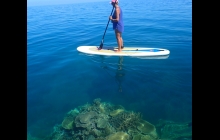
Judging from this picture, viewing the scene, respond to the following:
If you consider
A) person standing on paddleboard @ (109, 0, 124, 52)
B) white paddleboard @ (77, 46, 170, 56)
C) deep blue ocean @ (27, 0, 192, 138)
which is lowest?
deep blue ocean @ (27, 0, 192, 138)

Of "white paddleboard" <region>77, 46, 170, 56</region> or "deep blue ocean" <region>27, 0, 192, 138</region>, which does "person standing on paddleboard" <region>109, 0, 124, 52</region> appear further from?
"deep blue ocean" <region>27, 0, 192, 138</region>

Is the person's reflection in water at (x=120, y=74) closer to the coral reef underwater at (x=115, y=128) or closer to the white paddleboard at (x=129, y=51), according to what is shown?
the white paddleboard at (x=129, y=51)

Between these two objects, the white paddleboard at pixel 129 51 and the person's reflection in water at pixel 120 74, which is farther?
the white paddleboard at pixel 129 51

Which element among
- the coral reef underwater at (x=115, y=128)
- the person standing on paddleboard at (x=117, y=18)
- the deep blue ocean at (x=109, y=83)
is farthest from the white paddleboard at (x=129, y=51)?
the coral reef underwater at (x=115, y=128)

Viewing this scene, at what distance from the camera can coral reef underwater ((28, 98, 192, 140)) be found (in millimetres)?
4113

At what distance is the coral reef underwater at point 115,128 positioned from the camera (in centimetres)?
411

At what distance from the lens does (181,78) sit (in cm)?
614

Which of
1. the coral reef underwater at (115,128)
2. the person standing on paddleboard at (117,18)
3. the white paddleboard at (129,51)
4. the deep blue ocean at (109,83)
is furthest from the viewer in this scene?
the white paddleboard at (129,51)

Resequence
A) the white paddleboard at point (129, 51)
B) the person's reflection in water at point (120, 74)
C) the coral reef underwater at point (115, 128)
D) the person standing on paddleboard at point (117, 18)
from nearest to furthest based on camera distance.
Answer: the coral reef underwater at point (115, 128), the person's reflection in water at point (120, 74), the person standing on paddleboard at point (117, 18), the white paddleboard at point (129, 51)

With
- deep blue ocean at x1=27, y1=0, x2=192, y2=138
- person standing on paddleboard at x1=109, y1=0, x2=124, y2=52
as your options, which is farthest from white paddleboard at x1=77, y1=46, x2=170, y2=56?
person standing on paddleboard at x1=109, y1=0, x2=124, y2=52

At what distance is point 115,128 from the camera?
441cm

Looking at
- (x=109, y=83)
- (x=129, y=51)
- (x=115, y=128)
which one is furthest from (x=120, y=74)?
(x=115, y=128)

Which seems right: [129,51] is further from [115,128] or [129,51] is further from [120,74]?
[115,128]
